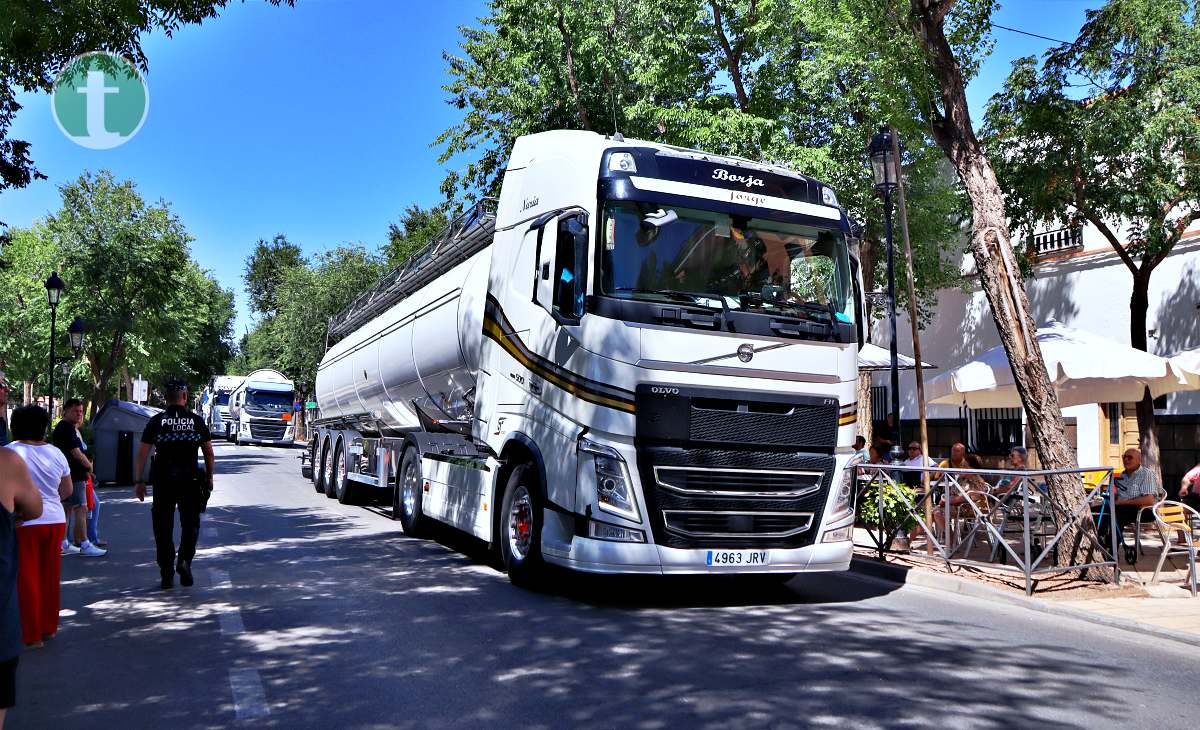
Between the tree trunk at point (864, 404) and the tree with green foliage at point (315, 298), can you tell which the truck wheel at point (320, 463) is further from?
the tree with green foliage at point (315, 298)

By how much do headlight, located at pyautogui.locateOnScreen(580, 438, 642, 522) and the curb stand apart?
11.8 ft

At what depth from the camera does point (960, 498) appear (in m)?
10.1

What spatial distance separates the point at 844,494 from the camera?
840 cm

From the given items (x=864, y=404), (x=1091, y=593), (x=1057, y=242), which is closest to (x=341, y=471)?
(x=864, y=404)

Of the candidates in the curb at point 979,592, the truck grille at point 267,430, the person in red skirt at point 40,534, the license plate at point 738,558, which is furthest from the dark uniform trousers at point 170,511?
the truck grille at point 267,430

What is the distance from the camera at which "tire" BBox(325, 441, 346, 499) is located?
18.4 metres

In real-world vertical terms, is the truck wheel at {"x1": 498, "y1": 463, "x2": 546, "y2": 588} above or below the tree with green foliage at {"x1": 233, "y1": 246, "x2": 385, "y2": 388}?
below

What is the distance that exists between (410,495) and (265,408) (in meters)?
36.9

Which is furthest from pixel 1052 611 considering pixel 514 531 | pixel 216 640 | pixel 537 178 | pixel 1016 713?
pixel 216 640

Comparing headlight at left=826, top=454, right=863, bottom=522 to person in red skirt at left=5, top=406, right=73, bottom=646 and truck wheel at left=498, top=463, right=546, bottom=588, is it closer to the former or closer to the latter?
truck wheel at left=498, top=463, right=546, bottom=588

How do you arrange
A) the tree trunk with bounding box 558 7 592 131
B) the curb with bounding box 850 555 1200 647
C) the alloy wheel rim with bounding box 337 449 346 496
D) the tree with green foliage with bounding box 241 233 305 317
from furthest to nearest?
the tree with green foliage with bounding box 241 233 305 317
the tree trunk with bounding box 558 7 592 131
the alloy wheel rim with bounding box 337 449 346 496
the curb with bounding box 850 555 1200 647

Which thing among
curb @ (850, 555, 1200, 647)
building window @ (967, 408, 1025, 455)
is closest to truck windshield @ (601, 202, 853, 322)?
curb @ (850, 555, 1200, 647)

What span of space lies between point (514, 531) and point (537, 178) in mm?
3236

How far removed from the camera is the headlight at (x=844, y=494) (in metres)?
8.33
